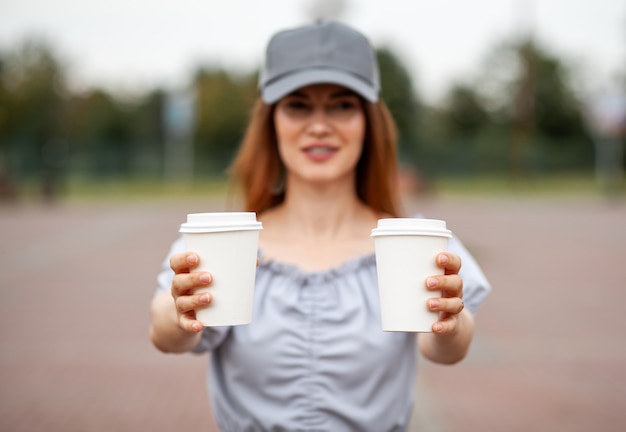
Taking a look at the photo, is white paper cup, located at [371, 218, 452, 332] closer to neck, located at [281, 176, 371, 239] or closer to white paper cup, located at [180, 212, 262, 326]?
white paper cup, located at [180, 212, 262, 326]

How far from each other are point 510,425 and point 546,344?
6.21 ft

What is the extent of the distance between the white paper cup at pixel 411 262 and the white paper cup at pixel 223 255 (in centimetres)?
31

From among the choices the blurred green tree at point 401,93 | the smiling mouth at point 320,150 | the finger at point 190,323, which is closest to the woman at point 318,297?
the smiling mouth at point 320,150

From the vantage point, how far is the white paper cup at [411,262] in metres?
1.61

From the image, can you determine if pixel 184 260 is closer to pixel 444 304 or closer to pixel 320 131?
pixel 444 304

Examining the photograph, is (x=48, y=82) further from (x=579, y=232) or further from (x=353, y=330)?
(x=353, y=330)

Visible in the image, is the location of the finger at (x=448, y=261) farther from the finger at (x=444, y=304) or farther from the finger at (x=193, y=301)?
the finger at (x=193, y=301)

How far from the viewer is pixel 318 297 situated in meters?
2.11

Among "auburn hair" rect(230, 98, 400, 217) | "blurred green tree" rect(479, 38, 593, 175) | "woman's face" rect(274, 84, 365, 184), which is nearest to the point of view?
"woman's face" rect(274, 84, 365, 184)

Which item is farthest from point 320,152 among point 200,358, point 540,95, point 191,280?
point 540,95

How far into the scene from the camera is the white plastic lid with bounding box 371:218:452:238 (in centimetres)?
160

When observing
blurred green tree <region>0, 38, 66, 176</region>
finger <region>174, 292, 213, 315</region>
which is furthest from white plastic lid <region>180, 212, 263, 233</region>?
blurred green tree <region>0, 38, 66, 176</region>

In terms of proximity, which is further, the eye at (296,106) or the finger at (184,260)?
the eye at (296,106)

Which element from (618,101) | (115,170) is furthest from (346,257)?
(115,170)
